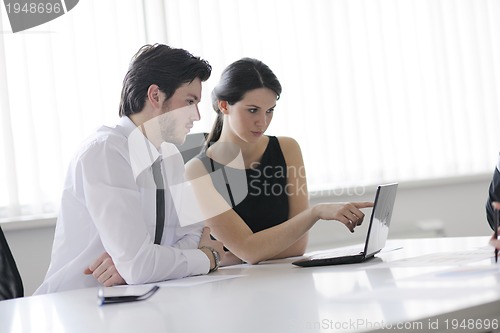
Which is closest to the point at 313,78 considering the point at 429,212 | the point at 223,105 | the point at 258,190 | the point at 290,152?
the point at 429,212

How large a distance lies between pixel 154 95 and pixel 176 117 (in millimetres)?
113

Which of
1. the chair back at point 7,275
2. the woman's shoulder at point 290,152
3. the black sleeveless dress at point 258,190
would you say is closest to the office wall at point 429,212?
the woman's shoulder at point 290,152

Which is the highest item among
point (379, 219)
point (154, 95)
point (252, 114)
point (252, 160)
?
point (154, 95)

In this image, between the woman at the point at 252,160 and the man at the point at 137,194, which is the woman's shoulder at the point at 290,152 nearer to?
the woman at the point at 252,160

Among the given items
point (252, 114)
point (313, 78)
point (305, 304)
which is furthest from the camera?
point (313, 78)

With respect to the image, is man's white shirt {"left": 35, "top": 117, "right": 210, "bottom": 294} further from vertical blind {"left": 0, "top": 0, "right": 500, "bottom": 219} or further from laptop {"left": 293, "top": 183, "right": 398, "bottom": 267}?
vertical blind {"left": 0, "top": 0, "right": 500, "bottom": 219}

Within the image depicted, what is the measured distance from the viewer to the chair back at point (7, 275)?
2.40 m

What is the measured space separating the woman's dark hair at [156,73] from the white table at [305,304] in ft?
2.25

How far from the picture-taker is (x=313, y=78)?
13.7ft

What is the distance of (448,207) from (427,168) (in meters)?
0.28

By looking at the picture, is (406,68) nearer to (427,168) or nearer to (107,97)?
(427,168)

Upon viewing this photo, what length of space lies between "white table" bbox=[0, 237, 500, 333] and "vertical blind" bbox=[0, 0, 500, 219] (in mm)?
1812

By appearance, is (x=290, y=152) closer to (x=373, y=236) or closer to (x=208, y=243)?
(x=208, y=243)

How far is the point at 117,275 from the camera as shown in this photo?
6.68 ft
